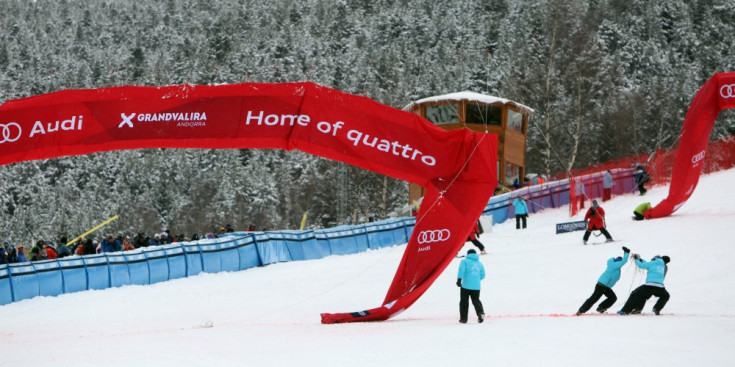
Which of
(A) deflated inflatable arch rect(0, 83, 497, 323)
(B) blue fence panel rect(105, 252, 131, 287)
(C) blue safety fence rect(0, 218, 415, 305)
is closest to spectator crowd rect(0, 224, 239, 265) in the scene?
(C) blue safety fence rect(0, 218, 415, 305)

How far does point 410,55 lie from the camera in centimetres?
15275

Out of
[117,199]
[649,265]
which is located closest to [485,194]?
[649,265]

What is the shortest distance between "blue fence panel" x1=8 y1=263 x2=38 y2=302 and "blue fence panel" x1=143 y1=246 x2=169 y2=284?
317 centimetres

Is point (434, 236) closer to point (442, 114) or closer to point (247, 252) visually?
point (247, 252)

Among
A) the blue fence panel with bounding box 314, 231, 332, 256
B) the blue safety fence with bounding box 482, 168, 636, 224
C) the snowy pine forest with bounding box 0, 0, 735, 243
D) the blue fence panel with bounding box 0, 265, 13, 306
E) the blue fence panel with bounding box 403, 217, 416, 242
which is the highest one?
the snowy pine forest with bounding box 0, 0, 735, 243

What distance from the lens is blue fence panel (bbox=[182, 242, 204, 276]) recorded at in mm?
22875

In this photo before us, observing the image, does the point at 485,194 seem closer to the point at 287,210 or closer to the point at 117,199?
the point at 287,210

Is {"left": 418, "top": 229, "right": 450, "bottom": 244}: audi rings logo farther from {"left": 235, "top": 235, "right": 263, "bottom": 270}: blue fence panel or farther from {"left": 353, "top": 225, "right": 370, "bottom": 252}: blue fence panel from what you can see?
{"left": 353, "top": 225, "right": 370, "bottom": 252}: blue fence panel

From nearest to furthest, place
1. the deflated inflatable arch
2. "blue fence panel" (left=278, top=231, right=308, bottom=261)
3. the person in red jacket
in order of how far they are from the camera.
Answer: the deflated inflatable arch → the person in red jacket → "blue fence panel" (left=278, top=231, right=308, bottom=261)

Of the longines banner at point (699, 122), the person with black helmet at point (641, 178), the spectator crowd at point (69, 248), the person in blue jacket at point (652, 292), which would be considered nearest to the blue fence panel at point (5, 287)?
the spectator crowd at point (69, 248)

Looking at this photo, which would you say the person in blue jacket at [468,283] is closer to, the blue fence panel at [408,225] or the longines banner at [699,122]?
the longines banner at [699,122]

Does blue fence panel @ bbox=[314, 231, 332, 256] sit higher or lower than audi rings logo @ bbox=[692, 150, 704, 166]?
lower

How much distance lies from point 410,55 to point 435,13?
112ft

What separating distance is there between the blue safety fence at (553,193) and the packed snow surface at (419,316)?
500cm
